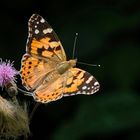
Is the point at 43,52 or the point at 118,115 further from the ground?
the point at 43,52

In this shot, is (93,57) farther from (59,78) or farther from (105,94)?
(59,78)

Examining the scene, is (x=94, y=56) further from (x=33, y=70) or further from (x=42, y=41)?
(x=33, y=70)

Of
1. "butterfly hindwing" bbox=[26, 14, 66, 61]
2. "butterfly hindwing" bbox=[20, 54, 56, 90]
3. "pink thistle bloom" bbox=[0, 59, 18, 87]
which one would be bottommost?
"pink thistle bloom" bbox=[0, 59, 18, 87]

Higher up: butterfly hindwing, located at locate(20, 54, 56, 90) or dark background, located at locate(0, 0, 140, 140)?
butterfly hindwing, located at locate(20, 54, 56, 90)

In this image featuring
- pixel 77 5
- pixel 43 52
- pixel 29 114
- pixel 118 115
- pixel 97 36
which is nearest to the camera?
pixel 29 114

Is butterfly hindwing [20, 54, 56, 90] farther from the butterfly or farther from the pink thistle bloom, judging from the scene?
the pink thistle bloom

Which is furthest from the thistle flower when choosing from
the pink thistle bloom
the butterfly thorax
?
the butterfly thorax

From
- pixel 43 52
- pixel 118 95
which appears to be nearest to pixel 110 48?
pixel 118 95

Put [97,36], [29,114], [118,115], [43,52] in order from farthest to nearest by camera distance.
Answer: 1. [97,36]
2. [118,115]
3. [43,52]
4. [29,114]
